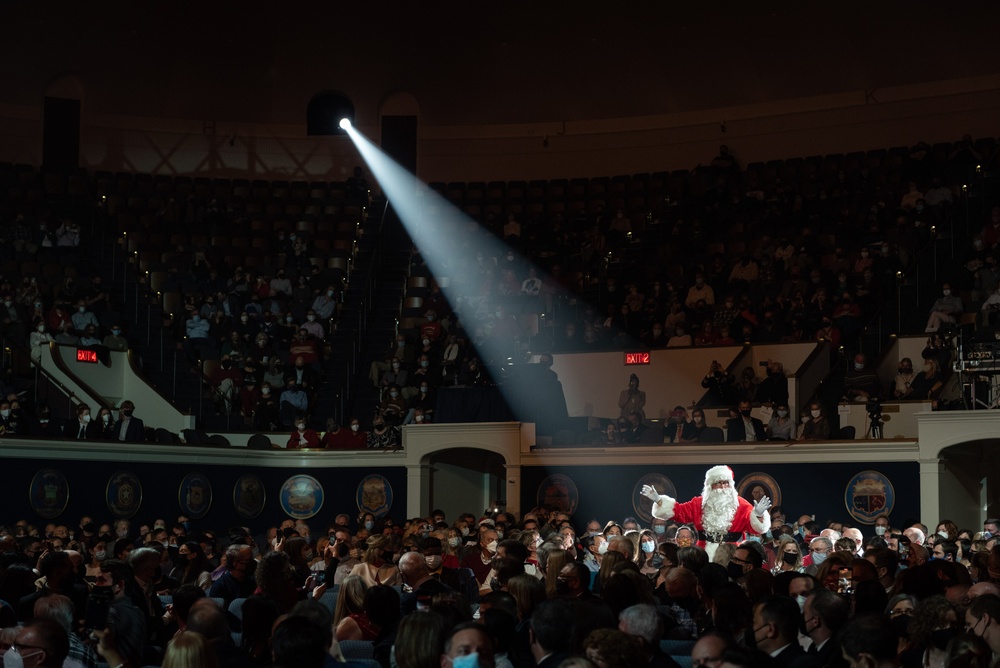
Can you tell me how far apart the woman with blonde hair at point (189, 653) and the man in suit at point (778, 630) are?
8.43 ft

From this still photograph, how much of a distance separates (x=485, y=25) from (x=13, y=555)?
24860 mm

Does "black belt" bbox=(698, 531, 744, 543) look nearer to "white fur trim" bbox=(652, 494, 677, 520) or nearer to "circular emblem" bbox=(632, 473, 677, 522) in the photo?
"white fur trim" bbox=(652, 494, 677, 520)

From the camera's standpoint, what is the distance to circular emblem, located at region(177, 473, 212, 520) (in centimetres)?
2284

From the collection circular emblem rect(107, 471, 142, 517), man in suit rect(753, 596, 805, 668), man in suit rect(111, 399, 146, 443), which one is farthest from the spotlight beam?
man in suit rect(753, 596, 805, 668)

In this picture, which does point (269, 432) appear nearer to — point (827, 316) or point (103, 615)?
point (827, 316)

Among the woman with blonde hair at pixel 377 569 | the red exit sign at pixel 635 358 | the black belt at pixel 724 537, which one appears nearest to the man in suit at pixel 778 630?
the woman with blonde hair at pixel 377 569

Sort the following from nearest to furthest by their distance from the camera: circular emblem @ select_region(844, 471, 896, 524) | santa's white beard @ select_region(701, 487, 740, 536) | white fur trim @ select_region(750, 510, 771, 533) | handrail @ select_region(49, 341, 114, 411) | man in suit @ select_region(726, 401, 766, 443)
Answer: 1. white fur trim @ select_region(750, 510, 771, 533)
2. santa's white beard @ select_region(701, 487, 740, 536)
3. circular emblem @ select_region(844, 471, 896, 524)
4. man in suit @ select_region(726, 401, 766, 443)
5. handrail @ select_region(49, 341, 114, 411)

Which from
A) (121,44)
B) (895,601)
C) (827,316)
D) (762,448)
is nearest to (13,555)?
(895,601)

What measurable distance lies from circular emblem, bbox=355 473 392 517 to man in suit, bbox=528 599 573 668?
710 inches

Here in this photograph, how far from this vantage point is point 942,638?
632 cm

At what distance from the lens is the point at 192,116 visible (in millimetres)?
34125

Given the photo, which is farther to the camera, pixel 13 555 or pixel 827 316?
pixel 827 316

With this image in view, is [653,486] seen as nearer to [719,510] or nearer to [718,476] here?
[718,476]

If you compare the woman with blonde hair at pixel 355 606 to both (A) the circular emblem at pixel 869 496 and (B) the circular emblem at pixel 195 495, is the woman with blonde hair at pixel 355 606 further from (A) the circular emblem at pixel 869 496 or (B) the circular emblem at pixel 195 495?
(B) the circular emblem at pixel 195 495
